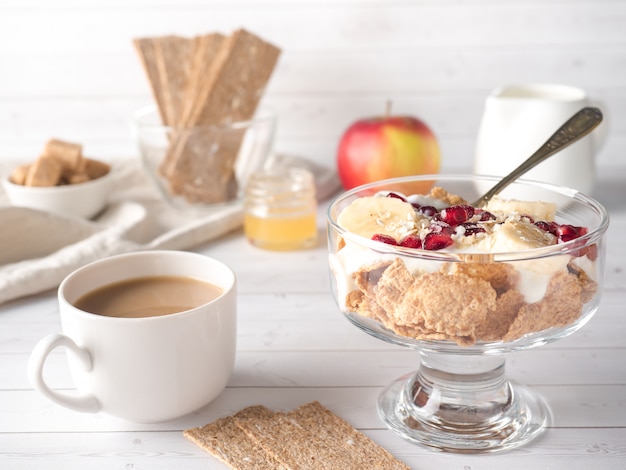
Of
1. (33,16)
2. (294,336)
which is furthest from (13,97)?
(294,336)

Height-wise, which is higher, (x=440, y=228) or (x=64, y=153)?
(x=440, y=228)

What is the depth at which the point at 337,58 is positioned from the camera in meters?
1.74

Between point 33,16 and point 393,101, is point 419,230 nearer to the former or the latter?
point 393,101

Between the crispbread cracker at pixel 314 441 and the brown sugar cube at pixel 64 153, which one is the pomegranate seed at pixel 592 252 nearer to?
the crispbread cracker at pixel 314 441

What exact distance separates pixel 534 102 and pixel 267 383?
0.77 m

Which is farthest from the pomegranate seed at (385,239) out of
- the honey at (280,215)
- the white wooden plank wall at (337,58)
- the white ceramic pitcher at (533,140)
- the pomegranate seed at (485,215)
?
the white wooden plank wall at (337,58)

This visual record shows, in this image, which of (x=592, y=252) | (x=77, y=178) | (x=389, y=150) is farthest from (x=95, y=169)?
(x=592, y=252)

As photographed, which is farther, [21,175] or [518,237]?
[21,175]

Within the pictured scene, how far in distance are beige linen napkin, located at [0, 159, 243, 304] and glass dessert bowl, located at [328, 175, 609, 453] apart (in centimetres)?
50

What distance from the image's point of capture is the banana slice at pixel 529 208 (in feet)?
2.85

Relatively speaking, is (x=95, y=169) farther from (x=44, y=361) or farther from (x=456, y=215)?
(x=456, y=215)

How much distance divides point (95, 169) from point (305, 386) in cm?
76

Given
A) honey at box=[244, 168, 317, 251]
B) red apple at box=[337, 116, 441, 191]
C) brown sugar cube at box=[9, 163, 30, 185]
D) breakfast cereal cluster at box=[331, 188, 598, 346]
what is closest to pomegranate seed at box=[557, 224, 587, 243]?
breakfast cereal cluster at box=[331, 188, 598, 346]

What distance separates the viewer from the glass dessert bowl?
716mm
